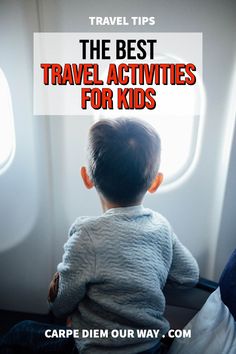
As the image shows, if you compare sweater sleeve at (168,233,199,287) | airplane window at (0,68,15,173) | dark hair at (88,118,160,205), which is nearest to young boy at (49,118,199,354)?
dark hair at (88,118,160,205)

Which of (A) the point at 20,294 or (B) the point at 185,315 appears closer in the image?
(B) the point at 185,315

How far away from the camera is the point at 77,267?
66 centimetres

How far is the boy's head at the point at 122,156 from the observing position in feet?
2.11

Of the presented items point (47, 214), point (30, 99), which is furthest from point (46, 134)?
point (47, 214)

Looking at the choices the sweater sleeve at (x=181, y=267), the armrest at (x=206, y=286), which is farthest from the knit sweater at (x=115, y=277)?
the armrest at (x=206, y=286)

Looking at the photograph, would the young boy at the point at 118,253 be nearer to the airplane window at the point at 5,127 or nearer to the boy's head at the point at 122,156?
the boy's head at the point at 122,156

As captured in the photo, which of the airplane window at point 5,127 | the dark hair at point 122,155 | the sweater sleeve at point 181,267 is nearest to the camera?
the dark hair at point 122,155

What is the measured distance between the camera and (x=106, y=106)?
37.7 inches

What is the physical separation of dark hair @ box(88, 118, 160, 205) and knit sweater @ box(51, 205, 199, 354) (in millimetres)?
57

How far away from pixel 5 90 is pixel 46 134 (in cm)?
18

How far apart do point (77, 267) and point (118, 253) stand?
92 mm

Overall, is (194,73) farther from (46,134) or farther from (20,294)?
(20,294)

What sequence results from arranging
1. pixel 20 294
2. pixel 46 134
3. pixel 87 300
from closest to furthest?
pixel 87 300 → pixel 46 134 → pixel 20 294

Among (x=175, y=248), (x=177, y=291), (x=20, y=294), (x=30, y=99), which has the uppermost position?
(x=30, y=99)
